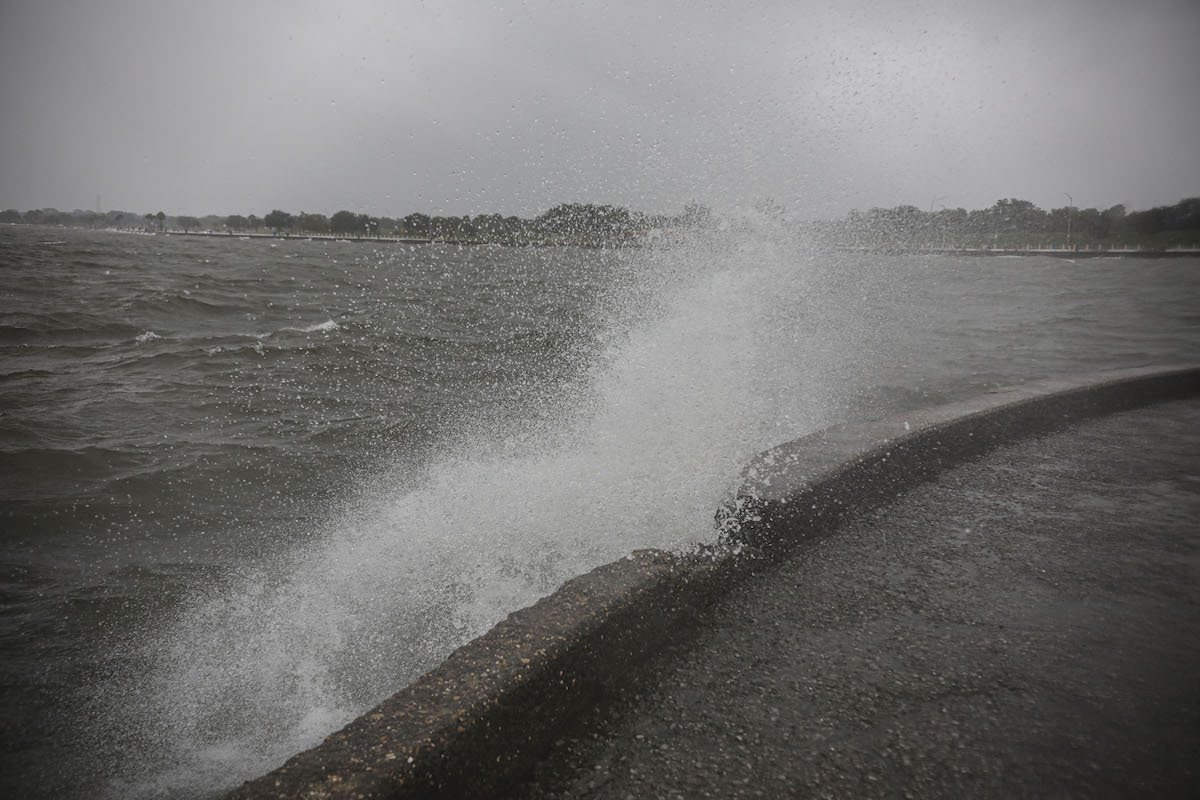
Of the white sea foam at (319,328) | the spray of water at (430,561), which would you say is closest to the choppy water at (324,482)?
the spray of water at (430,561)

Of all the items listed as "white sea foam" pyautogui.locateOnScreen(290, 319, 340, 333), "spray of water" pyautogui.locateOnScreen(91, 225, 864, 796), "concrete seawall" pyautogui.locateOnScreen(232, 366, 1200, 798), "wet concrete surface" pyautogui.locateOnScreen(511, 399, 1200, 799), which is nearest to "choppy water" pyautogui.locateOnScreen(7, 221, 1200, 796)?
"spray of water" pyautogui.locateOnScreen(91, 225, 864, 796)

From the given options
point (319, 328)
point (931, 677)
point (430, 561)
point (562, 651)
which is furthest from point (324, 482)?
point (319, 328)

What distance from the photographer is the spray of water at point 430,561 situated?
2.67 metres

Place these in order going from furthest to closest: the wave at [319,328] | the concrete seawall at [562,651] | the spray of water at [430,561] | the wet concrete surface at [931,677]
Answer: the wave at [319,328] < the spray of water at [430,561] < the wet concrete surface at [931,677] < the concrete seawall at [562,651]

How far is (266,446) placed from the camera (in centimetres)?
646

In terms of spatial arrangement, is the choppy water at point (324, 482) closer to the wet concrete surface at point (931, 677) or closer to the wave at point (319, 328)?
the wave at point (319, 328)

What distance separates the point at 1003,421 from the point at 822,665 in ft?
12.0

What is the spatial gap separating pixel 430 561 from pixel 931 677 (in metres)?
2.77

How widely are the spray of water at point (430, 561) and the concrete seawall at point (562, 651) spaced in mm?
303

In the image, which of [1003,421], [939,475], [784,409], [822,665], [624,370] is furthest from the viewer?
[784,409]

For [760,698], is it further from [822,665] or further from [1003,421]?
[1003,421]

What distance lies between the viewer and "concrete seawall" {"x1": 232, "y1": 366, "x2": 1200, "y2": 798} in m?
1.41

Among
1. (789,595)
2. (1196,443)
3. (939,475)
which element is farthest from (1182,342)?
(789,595)

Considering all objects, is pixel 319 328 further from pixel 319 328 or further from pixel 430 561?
pixel 430 561
